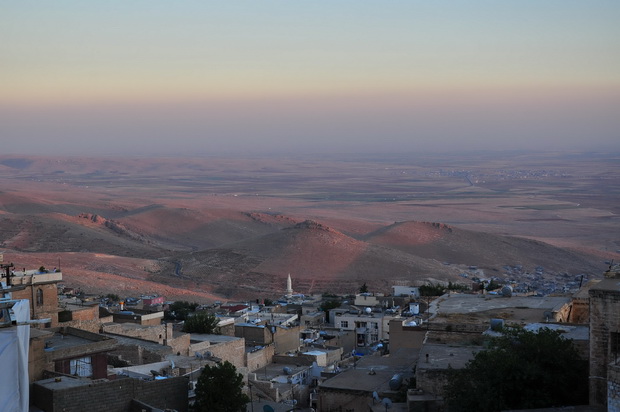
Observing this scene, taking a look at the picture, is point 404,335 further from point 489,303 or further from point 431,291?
point 431,291

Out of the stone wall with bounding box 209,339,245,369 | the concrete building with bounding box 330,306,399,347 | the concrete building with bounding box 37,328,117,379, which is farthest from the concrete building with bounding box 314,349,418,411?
the concrete building with bounding box 330,306,399,347

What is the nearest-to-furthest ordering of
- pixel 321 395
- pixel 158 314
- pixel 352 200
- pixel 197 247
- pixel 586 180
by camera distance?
pixel 321 395 < pixel 158 314 < pixel 197 247 < pixel 352 200 < pixel 586 180

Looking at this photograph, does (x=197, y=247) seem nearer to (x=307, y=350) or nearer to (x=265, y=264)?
(x=265, y=264)

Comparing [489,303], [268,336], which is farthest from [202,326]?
[489,303]

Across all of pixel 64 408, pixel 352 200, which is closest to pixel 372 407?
pixel 64 408

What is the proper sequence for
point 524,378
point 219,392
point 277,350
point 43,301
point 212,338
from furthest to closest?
point 277,350, point 212,338, point 43,301, point 219,392, point 524,378

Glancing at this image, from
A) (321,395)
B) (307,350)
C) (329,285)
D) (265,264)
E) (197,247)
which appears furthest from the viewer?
(197,247)
